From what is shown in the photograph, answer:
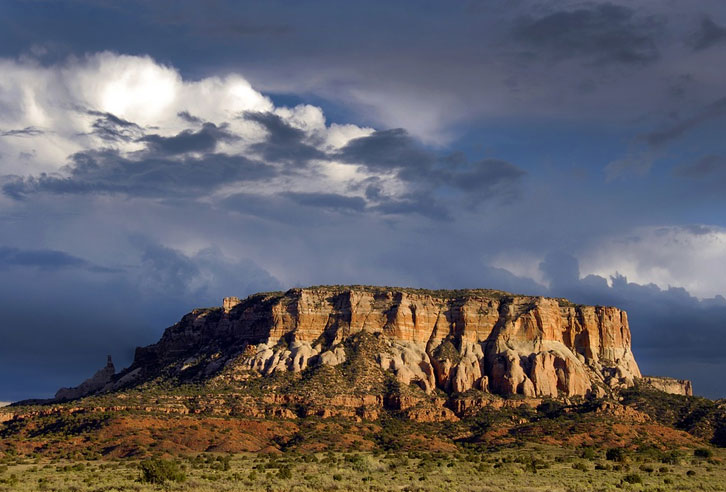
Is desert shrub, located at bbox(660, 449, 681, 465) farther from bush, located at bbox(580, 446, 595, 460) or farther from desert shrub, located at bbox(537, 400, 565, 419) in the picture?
desert shrub, located at bbox(537, 400, 565, 419)

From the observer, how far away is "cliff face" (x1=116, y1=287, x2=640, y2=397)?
582 ft

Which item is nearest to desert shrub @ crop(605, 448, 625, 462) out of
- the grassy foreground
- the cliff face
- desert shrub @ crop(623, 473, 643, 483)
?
the grassy foreground

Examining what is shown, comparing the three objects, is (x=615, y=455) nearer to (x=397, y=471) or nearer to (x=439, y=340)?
(x=397, y=471)

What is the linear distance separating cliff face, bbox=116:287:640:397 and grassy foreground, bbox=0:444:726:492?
3864 centimetres

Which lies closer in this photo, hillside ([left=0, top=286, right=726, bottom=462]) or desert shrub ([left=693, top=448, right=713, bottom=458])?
→ desert shrub ([left=693, top=448, right=713, bottom=458])

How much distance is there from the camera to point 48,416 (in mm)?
156875

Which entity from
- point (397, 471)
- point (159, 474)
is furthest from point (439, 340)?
point (159, 474)

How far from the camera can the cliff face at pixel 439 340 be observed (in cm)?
17725

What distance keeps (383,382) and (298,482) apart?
7953 cm

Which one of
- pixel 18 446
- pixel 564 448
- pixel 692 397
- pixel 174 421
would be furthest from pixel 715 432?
pixel 18 446

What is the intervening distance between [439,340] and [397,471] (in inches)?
3143

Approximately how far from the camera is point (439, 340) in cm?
18738

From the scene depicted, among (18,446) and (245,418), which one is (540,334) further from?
(18,446)

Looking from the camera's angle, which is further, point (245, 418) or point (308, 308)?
point (308, 308)
